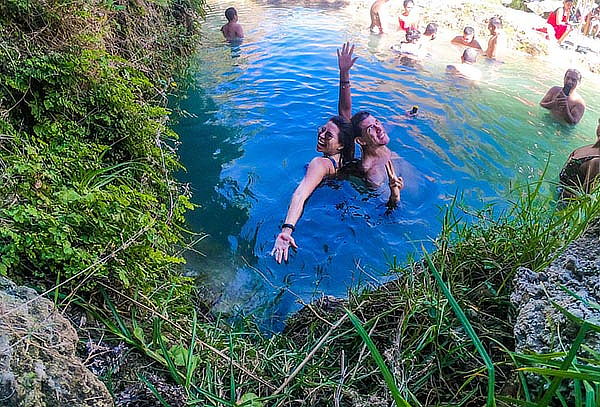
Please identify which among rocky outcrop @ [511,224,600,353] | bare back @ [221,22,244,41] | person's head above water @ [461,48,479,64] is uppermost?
rocky outcrop @ [511,224,600,353]

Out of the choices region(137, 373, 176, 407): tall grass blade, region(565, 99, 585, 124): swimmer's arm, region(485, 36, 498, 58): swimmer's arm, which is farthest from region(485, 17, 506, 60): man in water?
region(137, 373, 176, 407): tall grass blade

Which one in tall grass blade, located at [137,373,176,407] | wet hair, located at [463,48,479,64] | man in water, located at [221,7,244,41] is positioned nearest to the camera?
tall grass blade, located at [137,373,176,407]

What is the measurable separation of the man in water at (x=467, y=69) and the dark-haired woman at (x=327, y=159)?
4.68 metres

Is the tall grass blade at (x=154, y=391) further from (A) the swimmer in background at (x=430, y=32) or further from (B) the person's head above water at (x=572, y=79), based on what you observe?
(A) the swimmer in background at (x=430, y=32)

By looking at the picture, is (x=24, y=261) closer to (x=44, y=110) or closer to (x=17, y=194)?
(x=17, y=194)

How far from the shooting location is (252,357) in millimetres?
1964

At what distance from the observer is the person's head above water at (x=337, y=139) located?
474 centimetres

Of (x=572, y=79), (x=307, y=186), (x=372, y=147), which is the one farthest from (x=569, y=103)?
(x=307, y=186)

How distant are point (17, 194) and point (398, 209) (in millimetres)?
3437

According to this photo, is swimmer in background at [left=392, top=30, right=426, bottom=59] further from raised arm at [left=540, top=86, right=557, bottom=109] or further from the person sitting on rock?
the person sitting on rock

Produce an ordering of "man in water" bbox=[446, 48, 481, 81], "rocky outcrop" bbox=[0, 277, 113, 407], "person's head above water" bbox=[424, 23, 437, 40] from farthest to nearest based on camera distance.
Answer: "person's head above water" bbox=[424, 23, 437, 40] → "man in water" bbox=[446, 48, 481, 81] → "rocky outcrop" bbox=[0, 277, 113, 407]

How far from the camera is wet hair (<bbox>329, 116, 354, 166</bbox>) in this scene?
481 centimetres

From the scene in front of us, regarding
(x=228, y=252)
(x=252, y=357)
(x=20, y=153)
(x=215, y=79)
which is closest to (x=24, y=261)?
(x=20, y=153)

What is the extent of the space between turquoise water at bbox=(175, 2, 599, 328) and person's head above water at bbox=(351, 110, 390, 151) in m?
0.51
